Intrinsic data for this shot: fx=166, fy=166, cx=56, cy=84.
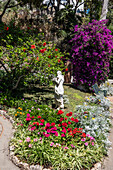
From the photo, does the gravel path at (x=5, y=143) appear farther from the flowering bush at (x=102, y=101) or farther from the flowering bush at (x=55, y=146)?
the flowering bush at (x=102, y=101)

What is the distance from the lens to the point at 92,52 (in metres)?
9.34

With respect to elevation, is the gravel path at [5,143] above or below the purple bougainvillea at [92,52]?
below

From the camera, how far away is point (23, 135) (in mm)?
4500

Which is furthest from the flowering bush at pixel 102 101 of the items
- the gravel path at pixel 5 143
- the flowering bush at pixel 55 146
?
the gravel path at pixel 5 143

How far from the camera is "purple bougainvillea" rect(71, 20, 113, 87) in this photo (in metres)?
9.16

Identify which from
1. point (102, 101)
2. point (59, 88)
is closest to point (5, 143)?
point (59, 88)

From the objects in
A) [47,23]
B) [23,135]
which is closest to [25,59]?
[23,135]

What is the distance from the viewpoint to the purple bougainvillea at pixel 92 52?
9164mm

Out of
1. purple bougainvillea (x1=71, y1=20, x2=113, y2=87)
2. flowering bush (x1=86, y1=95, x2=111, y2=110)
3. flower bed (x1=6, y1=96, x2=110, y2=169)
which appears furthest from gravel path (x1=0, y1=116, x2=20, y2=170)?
purple bougainvillea (x1=71, y1=20, x2=113, y2=87)

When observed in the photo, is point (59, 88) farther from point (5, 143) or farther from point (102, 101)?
point (5, 143)

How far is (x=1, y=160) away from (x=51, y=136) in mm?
1294

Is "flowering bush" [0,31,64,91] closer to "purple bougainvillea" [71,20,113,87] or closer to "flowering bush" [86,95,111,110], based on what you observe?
"flowering bush" [86,95,111,110]

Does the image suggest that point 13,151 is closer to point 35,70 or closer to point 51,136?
point 51,136

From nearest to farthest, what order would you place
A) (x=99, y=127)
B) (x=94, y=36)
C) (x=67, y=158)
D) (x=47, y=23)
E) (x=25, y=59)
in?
(x=67, y=158) < (x=99, y=127) < (x=25, y=59) < (x=94, y=36) < (x=47, y=23)
